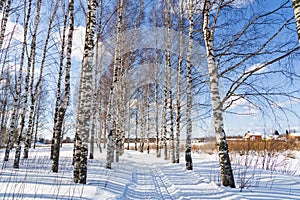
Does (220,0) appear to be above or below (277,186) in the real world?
above

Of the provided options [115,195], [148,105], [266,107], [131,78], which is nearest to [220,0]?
[266,107]

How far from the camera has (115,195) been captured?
450 cm

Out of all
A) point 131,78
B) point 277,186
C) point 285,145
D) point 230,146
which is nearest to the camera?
point 277,186

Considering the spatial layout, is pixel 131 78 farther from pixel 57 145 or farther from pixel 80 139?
pixel 80 139

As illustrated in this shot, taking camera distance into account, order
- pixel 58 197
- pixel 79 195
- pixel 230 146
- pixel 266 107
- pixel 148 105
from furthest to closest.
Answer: pixel 148 105, pixel 230 146, pixel 266 107, pixel 79 195, pixel 58 197

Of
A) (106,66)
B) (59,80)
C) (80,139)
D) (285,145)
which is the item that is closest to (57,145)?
(80,139)

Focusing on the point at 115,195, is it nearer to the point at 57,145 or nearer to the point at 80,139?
the point at 80,139

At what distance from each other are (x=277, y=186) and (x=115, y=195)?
13.2 feet

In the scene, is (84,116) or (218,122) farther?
(218,122)

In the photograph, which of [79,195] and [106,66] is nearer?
[79,195]

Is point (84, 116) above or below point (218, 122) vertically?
above

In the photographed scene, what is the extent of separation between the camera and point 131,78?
21.2 m

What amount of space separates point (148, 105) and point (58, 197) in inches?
797

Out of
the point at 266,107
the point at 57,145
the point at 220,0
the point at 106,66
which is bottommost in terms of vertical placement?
the point at 57,145
